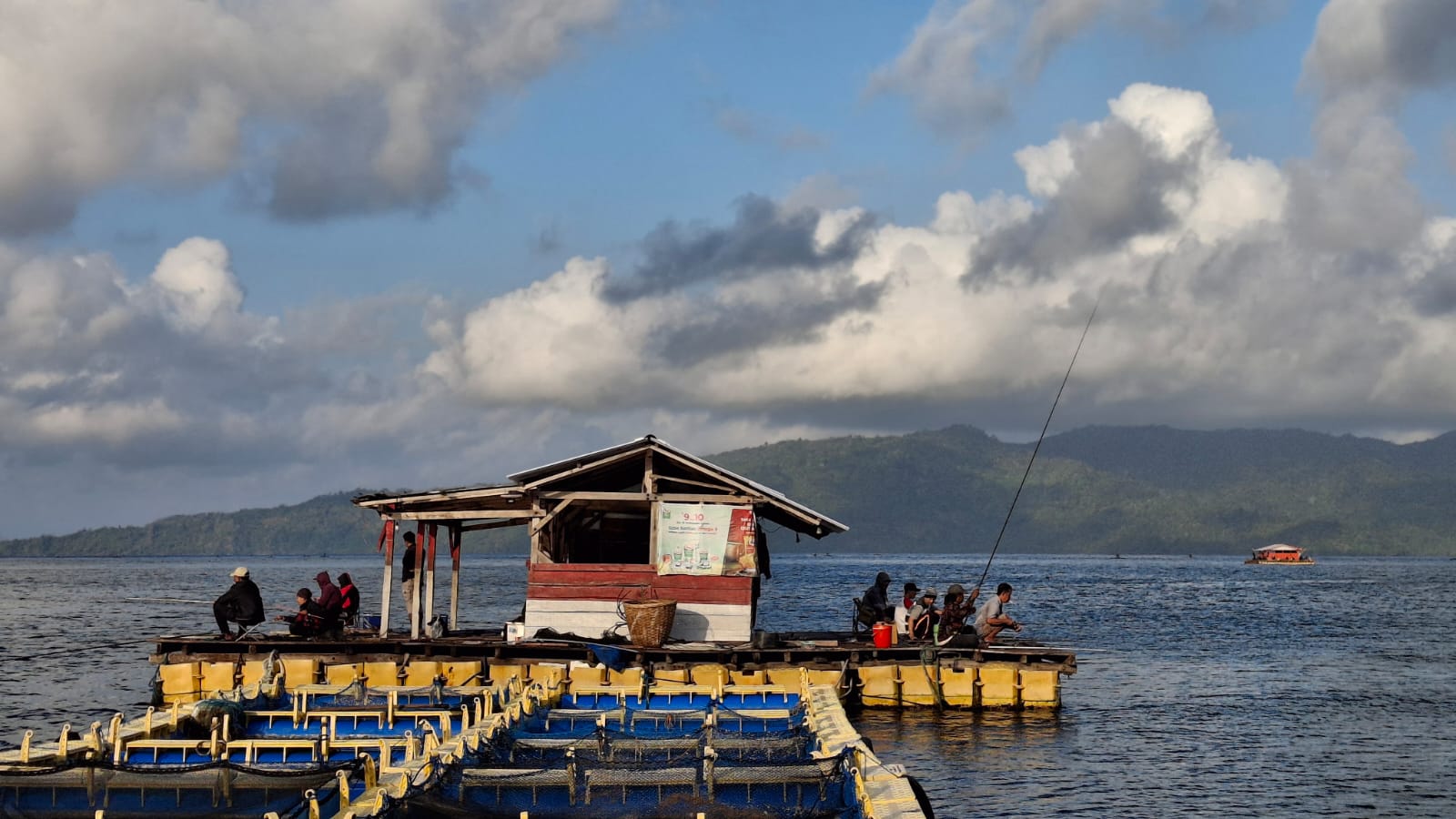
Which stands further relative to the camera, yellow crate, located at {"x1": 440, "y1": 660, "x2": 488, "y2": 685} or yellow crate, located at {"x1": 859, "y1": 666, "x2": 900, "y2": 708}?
yellow crate, located at {"x1": 859, "y1": 666, "x2": 900, "y2": 708}

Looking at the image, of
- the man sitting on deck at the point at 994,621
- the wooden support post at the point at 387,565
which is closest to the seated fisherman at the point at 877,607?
the man sitting on deck at the point at 994,621

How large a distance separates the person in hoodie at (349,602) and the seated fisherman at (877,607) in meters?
11.6

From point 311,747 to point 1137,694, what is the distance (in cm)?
2542

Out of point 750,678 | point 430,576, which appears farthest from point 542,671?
point 430,576

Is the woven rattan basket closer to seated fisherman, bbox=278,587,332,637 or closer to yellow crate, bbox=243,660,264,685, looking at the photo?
seated fisherman, bbox=278,587,332,637

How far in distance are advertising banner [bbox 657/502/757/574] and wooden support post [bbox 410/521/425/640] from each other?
5.68 meters

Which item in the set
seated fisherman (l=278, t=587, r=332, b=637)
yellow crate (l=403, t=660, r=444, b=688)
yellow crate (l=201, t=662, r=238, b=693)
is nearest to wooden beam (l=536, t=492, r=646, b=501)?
yellow crate (l=403, t=660, r=444, b=688)

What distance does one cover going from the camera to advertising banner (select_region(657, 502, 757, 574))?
29109 mm

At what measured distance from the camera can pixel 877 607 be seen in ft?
103

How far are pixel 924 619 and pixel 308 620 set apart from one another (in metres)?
13.3

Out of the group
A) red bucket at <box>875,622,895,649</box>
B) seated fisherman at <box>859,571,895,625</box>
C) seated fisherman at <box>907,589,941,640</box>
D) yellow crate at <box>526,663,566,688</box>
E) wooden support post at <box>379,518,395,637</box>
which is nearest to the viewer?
yellow crate at <box>526,663,566,688</box>

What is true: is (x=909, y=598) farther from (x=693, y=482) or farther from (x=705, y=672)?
(x=705, y=672)

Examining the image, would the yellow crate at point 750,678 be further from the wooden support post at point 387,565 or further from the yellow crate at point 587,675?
the wooden support post at point 387,565

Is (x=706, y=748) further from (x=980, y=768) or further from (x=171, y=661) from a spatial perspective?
(x=171, y=661)
